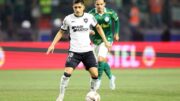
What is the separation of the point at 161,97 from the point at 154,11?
45.4 ft

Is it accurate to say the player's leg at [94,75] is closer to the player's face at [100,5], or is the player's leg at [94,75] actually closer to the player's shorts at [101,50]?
the player's shorts at [101,50]

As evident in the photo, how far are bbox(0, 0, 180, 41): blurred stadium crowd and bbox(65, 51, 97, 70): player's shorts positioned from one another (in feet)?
45.9

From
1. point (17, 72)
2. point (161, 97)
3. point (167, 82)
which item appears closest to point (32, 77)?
point (17, 72)

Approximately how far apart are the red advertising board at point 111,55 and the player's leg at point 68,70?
12786 mm

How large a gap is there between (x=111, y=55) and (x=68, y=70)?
13.3 m

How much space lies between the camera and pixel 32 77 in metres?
24.4

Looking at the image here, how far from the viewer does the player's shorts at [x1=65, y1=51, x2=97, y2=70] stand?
1510 centimetres

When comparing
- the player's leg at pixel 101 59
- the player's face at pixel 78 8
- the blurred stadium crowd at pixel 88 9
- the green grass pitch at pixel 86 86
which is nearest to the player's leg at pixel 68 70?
the player's face at pixel 78 8

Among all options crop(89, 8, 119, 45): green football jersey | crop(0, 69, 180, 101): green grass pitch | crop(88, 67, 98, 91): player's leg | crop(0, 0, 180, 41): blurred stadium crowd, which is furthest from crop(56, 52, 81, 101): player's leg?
crop(0, 0, 180, 41): blurred stadium crowd

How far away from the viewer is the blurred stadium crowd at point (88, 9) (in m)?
29.4

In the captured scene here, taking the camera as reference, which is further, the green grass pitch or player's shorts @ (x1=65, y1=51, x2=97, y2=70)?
the green grass pitch

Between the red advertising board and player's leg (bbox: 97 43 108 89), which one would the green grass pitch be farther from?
the red advertising board

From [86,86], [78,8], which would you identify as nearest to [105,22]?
[86,86]

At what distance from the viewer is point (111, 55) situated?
28.2 meters
